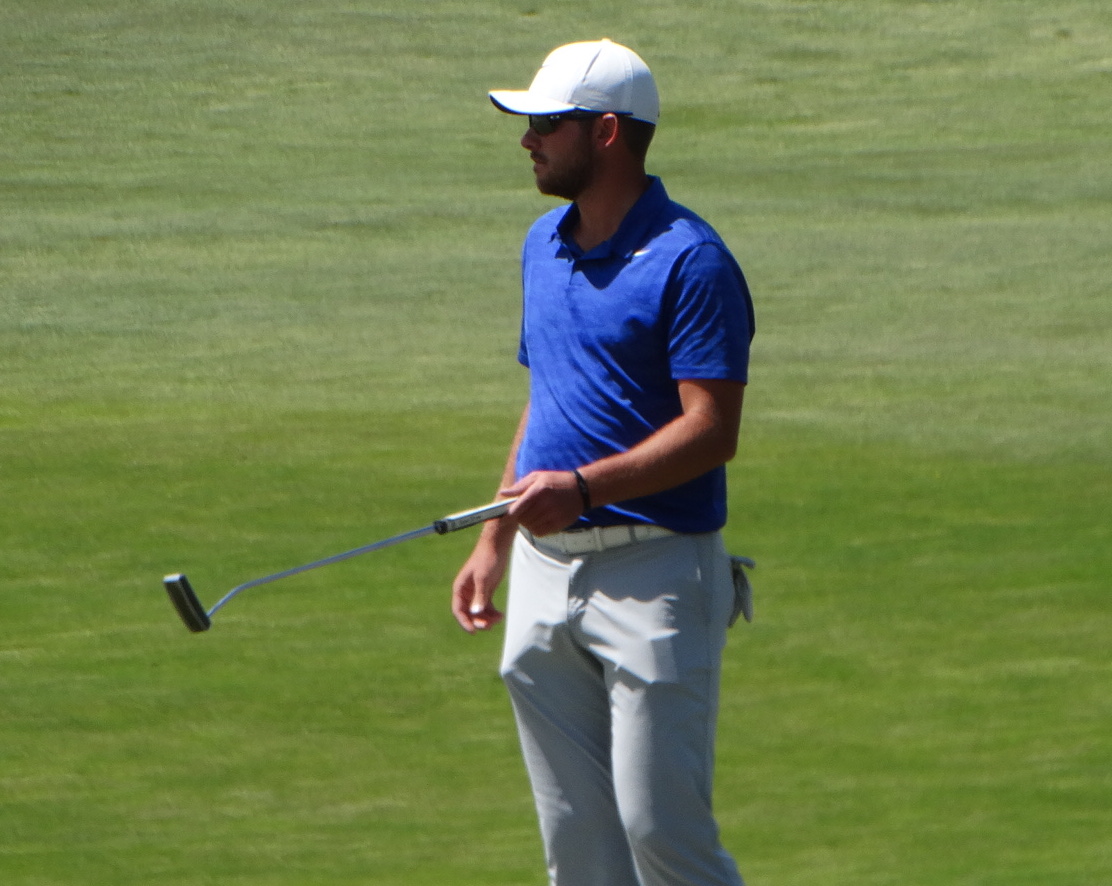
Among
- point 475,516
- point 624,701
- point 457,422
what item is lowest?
point 457,422

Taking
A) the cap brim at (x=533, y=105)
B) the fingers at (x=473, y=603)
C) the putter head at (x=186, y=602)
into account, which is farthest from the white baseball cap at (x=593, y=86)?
the putter head at (x=186, y=602)

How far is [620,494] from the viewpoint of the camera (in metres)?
3.71

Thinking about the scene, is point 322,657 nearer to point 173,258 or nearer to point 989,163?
point 173,258

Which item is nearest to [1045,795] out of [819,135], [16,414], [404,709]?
[404,709]

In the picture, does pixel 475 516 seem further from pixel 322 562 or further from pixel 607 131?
pixel 607 131

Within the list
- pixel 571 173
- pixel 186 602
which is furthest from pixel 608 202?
pixel 186 602

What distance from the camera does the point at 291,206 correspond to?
628 inches

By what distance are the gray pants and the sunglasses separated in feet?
2.42

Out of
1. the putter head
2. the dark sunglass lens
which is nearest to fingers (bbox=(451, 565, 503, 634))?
the putter head

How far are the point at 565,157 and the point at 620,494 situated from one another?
24.3 inches

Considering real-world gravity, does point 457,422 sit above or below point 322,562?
below

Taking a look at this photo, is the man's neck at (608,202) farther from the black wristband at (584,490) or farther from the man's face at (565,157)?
the black wristband at (584,490)

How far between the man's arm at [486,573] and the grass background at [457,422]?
1136 mm

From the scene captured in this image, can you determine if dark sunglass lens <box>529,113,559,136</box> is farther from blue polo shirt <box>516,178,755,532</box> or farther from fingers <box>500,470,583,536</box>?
fingers <box>500,470,583,536</box>
